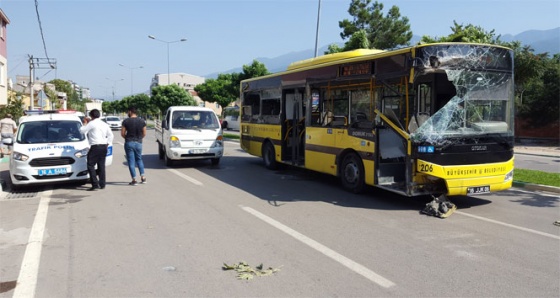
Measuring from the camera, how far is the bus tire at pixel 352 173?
29.2 ft

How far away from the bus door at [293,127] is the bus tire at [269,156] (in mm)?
643

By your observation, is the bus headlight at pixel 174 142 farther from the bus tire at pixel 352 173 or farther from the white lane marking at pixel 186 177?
the bus tire at pixel 352 173

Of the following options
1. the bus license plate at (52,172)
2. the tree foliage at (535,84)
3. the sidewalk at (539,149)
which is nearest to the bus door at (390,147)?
the bus license plate at (52,172)

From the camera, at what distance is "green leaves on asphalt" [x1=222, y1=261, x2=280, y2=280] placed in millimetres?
4590

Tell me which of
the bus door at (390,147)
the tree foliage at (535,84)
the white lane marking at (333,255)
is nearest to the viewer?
the white lane marking at (333,255)

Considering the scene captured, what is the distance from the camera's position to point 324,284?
4.37 metres

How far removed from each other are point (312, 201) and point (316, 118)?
2.57 meters

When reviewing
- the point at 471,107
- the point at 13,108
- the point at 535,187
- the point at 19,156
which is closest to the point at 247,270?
the point at 471,107

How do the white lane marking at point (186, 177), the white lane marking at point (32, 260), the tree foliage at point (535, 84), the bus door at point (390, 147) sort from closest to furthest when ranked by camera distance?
the white lane marking at point (32, 260), the bus door at point (390, 147), the white lane marking at point (186, 177), the tree foliage at point (535, 84)

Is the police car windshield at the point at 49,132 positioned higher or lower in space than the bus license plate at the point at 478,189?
higher

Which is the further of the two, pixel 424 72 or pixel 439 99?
pixel 439 99

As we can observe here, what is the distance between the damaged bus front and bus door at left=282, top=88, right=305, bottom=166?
4.23m

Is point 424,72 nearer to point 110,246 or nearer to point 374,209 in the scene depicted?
point 374,209

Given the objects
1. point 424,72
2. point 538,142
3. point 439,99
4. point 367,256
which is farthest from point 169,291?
point 538,142
